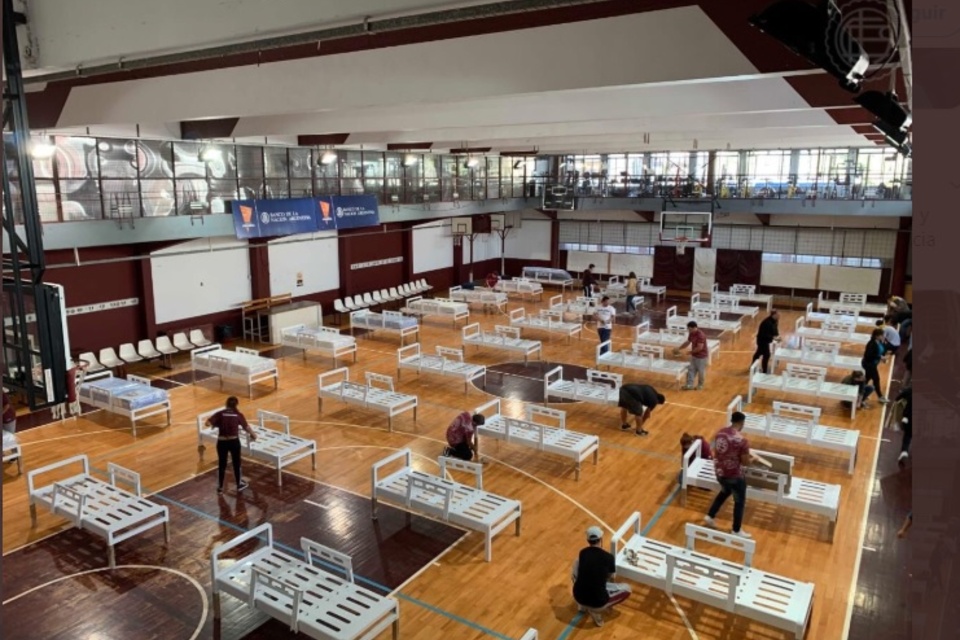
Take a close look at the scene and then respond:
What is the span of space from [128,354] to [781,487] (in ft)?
46.7

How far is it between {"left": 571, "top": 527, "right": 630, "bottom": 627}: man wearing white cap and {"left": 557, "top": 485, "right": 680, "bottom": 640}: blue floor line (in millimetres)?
155

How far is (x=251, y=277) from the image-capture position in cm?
2041

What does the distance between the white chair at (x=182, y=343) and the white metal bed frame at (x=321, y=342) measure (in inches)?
86.9

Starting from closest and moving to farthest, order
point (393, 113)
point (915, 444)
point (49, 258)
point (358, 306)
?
point (915, 444) < point (393, 113) < point (49, 258) < point (358, 306)

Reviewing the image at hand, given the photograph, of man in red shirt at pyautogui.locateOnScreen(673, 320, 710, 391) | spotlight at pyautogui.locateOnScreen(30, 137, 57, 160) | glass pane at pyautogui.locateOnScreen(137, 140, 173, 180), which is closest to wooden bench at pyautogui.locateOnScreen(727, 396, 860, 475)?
man in red shirt at pyautogui.locateOnScreen(673, 320, 710, 391)

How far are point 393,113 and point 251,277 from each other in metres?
10.7

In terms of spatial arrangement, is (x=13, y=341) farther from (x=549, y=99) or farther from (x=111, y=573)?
(x=549, y=99)

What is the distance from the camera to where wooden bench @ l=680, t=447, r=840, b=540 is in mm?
9000

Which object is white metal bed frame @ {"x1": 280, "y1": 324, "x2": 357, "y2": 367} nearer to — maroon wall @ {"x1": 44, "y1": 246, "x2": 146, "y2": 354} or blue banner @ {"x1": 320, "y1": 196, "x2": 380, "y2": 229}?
maroon wall @ {"x1": 44, "y1": 246, "x2": 146, "y2": 354}

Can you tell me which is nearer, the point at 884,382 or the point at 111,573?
the point at 111,573

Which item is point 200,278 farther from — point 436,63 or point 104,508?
point 436,63

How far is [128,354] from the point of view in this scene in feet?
54.8

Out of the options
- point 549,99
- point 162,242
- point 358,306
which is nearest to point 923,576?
point 549,99

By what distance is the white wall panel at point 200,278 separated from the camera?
1798 cm
